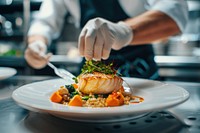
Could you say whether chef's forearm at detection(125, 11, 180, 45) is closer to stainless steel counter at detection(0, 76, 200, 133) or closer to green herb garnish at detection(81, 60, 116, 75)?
green herb garnish at detection(81, 60, 116, 75)

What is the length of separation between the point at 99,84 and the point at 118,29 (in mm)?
260

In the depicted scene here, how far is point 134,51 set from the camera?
1.48 meters

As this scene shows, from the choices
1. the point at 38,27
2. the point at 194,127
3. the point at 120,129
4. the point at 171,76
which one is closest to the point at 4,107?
the point at 120,129

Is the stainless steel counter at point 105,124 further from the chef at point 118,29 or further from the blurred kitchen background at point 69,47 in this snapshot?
the blurred kitchen background at point 69,47

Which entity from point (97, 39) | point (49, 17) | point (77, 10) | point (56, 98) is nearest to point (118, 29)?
point (97, 39)

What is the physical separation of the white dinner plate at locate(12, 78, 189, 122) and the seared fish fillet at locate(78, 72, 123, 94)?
73 millimetres

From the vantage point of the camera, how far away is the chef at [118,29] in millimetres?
906

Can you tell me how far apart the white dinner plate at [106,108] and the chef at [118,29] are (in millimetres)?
164

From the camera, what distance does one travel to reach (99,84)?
0.81m

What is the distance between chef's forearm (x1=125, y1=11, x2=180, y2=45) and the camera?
1.14 metres

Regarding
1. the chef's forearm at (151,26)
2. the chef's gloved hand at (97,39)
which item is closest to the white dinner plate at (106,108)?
the chef's gloved hand at (97,39)

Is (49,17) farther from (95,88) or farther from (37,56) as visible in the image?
(95,88)

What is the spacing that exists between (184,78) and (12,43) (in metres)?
2.11

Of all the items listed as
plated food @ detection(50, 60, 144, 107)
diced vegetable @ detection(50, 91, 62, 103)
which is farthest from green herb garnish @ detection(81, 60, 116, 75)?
diced vegetable @ detection(50, 91, 62, 103)
